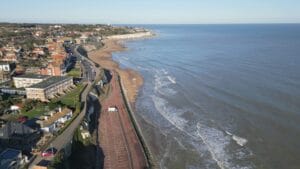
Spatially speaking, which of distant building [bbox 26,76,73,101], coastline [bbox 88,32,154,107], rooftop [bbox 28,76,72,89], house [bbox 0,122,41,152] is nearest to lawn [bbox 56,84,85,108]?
distant building [bbox 26,76,73,101]

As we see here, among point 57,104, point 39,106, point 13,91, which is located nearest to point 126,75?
point 13,91

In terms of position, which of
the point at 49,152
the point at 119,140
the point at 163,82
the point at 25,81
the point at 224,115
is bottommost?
the point at 163,82

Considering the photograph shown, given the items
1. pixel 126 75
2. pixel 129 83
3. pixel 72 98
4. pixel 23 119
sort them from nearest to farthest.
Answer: pixel 23 119, pixel 72 98, pixel 129 83, pixel 126 75

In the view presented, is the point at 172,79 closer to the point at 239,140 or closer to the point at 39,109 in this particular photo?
the point at 39,109

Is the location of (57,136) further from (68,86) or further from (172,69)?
(172,69)

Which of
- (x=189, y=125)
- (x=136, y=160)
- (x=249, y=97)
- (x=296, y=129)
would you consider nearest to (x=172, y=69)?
(x=249, y=97)

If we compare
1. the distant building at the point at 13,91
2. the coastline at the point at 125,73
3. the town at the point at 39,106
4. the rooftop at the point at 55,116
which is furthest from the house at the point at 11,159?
the coastline at the point at 125,73
